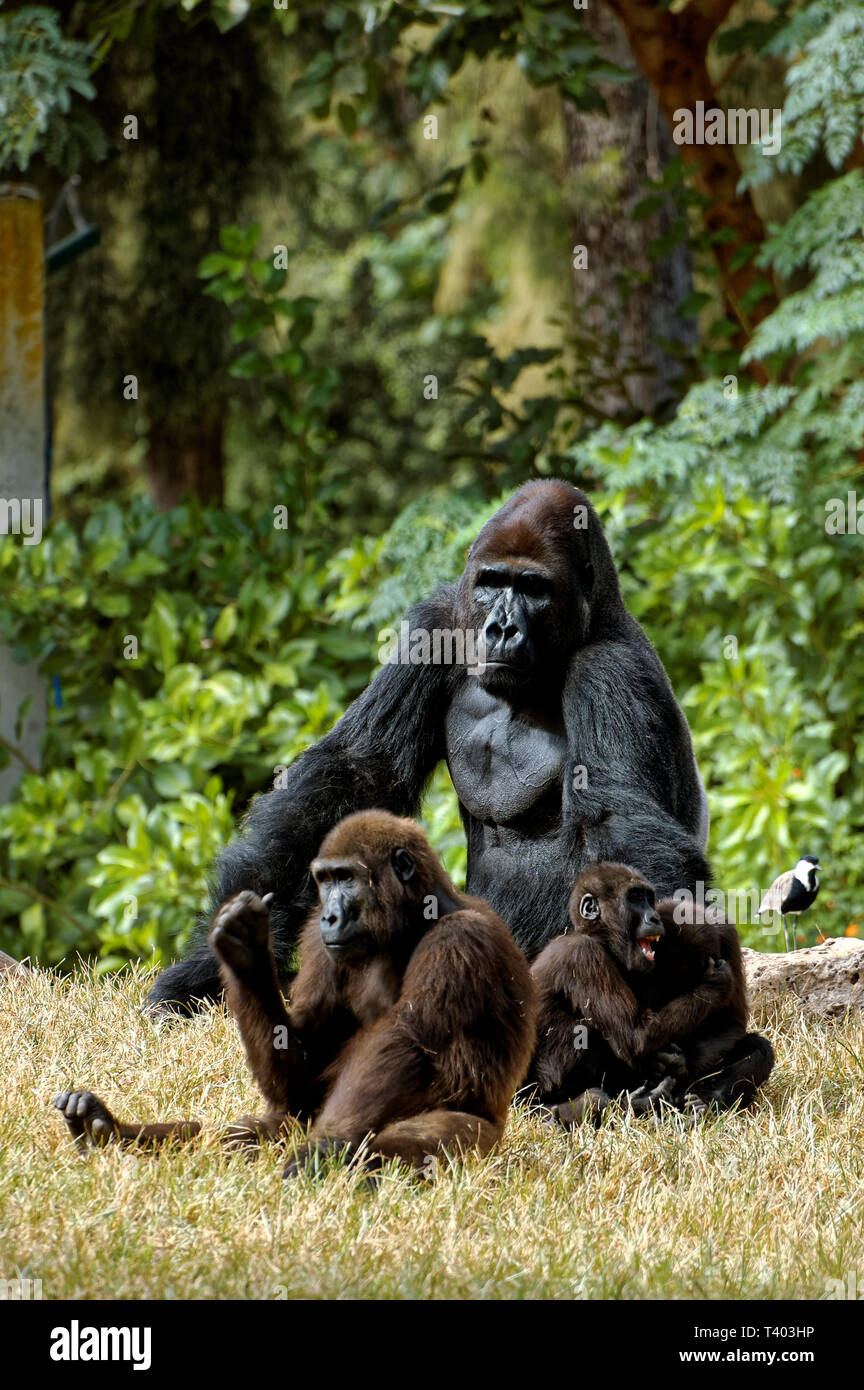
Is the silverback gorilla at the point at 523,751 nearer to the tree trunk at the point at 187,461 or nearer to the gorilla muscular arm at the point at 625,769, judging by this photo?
the gorilla muscular arm at the point at 625,769

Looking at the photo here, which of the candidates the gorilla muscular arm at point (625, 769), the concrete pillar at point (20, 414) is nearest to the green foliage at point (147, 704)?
the concrete pillar at point (20, 414)

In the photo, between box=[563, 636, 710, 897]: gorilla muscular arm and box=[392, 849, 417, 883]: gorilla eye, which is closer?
box=[392, 849, 417, 883]: gorilla eye

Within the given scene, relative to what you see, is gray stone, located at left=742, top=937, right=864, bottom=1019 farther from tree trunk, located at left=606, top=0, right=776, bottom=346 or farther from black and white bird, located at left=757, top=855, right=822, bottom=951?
tree trunk, located at left=606, top=0, right=776, bottom=346

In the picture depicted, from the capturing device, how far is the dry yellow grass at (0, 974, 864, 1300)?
245 cm

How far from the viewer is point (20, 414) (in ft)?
23.8

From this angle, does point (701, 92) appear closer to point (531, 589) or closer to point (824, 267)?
point (824, 267)

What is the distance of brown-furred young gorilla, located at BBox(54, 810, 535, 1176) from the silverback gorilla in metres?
0.75

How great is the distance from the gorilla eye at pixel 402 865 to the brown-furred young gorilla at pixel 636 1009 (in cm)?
57

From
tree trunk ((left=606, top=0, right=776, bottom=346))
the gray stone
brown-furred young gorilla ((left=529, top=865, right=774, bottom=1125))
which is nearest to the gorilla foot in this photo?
brown-furred young gorilla ((left=529, top=865, right=774, bottom=1125))

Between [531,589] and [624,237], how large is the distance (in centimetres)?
534

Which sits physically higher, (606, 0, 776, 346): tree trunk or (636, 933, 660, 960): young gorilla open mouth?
(606, 0, 776, 346): tree trunk

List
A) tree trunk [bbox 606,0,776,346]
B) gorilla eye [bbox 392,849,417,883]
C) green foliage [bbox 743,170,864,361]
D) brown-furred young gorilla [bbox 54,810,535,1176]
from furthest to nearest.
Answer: tree trunk [bbox 606,0,776,346] → green foliage [bbox 743,170,864,361] → gorilla eye [bbox 392,849,417,883] → brown-furred young gorilla [bbox 54,810,535,1176]

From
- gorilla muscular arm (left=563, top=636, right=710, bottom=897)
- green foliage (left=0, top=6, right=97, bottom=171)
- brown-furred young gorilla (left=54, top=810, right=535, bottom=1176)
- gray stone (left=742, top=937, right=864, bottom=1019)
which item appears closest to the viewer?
brown-furred young gorilla (left=54, top=810, right=535, bottom=1176)

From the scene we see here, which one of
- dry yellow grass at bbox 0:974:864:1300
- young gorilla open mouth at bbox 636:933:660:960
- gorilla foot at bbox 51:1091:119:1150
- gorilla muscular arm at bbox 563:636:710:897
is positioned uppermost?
gorilla muscular arm at bbox 563:636:710:897
